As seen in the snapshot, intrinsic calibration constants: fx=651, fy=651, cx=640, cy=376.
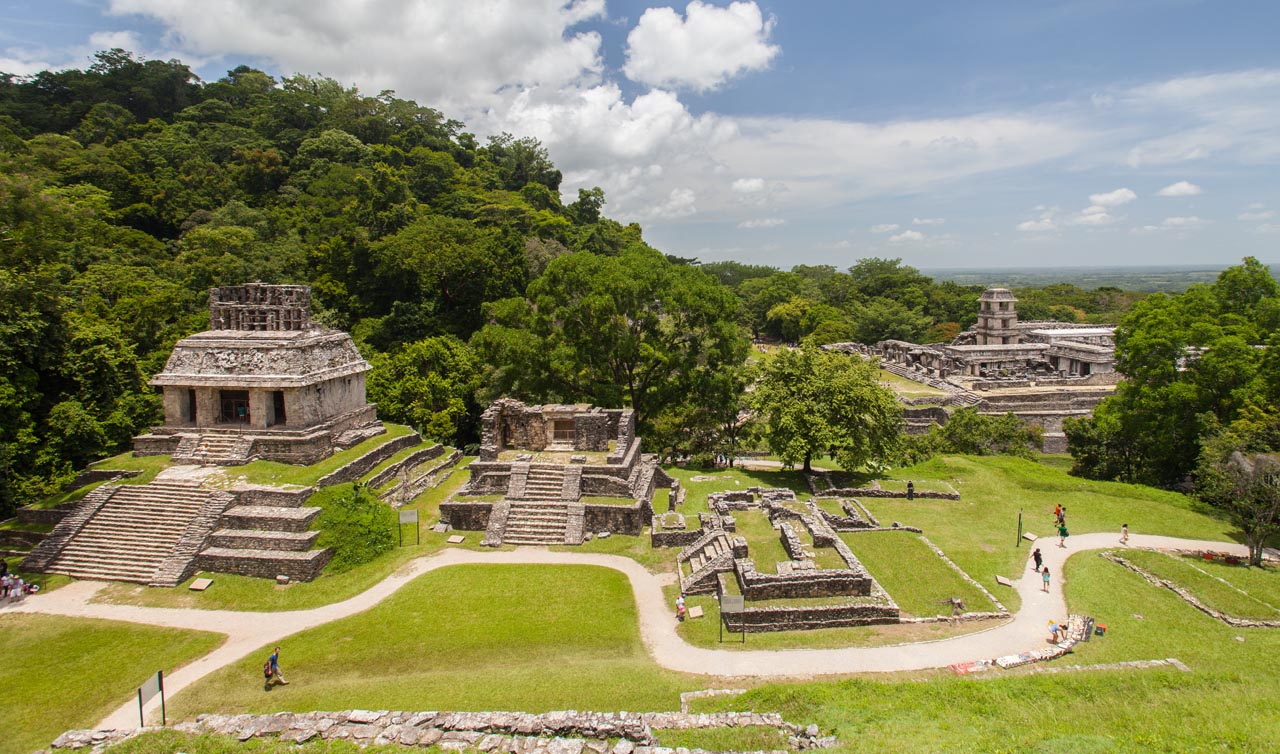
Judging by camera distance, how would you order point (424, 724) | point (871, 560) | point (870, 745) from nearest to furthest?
point (870, 745)
point (424, 724)
point (871, 560)

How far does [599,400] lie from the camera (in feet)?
92.9

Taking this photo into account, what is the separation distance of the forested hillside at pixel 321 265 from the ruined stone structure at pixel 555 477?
377cm

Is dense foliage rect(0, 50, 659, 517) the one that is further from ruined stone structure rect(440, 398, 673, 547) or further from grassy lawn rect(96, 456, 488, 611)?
ruined stone structure rect(440, 398, 673, 547)

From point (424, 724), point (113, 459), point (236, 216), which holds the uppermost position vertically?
point (236, 216)

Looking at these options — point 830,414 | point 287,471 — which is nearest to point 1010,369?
point 830,414

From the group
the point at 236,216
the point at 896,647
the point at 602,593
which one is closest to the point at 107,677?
the point at 602,593

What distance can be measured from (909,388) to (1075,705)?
43067 millimetres

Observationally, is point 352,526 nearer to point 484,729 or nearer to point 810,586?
point 484,729

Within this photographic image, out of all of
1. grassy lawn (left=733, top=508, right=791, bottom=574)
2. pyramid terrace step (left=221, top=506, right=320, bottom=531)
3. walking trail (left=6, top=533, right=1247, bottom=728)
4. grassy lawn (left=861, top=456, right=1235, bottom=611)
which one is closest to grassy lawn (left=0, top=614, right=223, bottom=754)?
walking trail (left=6, top=533, right=1247, bottom=728)

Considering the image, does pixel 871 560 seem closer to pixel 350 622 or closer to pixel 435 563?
pixel 435 563

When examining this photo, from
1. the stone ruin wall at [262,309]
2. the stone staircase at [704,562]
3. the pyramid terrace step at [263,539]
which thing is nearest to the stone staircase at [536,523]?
the stone staircase at [704,562]

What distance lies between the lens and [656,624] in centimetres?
1493

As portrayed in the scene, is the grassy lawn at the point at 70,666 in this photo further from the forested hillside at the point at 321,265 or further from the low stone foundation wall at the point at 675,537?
the low stone foundation wall at the point at 675,537

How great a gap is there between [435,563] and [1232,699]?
1692 centimetres
